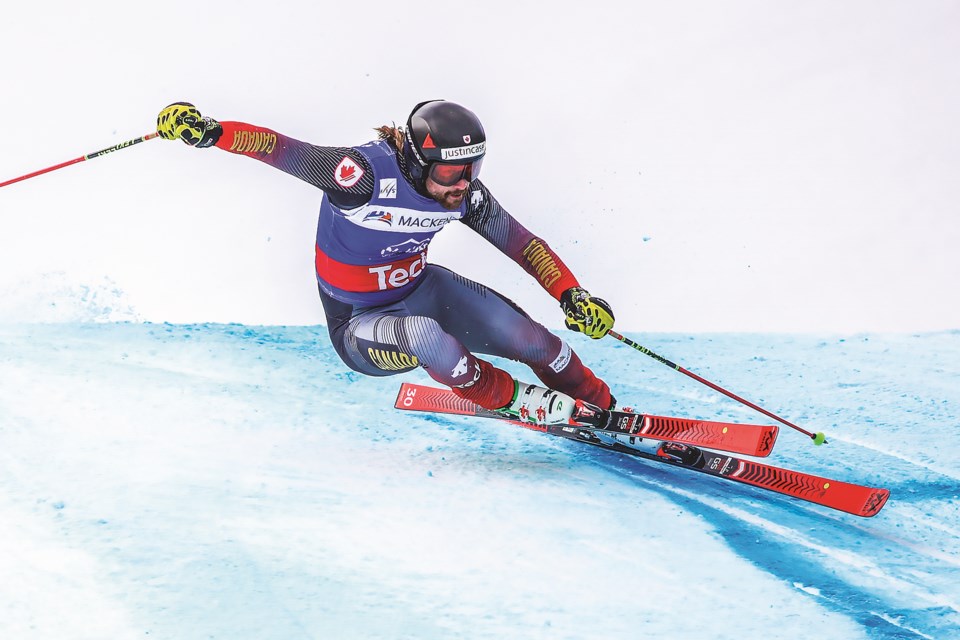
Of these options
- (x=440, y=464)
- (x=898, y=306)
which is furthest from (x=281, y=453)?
(x=898, y=306)

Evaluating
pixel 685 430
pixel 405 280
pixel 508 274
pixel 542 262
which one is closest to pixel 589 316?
pixel 542 262

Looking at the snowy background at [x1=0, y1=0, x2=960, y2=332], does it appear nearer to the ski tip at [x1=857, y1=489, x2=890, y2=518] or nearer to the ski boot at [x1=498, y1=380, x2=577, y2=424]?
the ski boot at [x1=498, y1=380, x2=577, y2=424]

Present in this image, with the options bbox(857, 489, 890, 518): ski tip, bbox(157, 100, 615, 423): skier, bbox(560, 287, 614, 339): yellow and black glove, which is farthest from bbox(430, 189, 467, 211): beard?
bbox(857, 489, 890, 518): ski tip

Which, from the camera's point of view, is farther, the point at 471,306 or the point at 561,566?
the point at 471,306

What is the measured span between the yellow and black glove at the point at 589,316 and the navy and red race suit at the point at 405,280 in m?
0.12

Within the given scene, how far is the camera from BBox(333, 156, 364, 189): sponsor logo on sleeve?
296 cm

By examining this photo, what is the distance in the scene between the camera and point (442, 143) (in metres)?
2.93

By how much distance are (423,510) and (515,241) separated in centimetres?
104

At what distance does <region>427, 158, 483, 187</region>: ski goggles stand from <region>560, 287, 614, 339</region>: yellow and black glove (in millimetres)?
573

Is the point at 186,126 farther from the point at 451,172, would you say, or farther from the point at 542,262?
the point at 542,262

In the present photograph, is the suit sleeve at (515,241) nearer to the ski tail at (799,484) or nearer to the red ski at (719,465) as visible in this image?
the red ski at (719,465)

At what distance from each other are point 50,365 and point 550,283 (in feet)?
7.11

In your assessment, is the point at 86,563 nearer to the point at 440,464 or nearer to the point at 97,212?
the point at 440,464

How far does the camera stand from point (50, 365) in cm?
401
